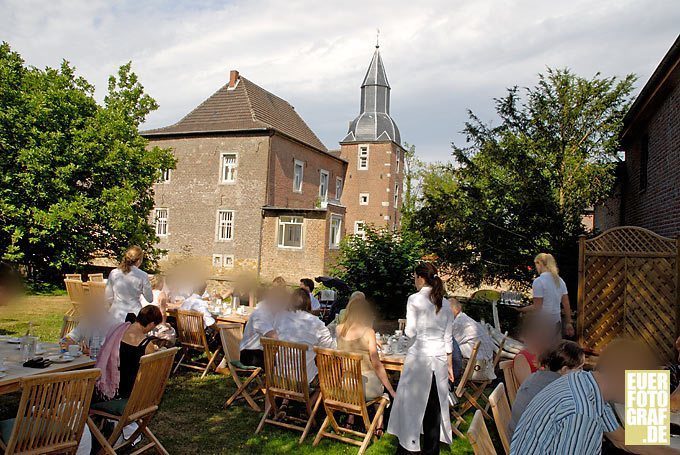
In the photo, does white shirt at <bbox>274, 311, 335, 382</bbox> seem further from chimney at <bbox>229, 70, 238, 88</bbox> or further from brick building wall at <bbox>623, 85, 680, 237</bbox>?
chimney at <bbox>229, 70, 238, 88</bbox>

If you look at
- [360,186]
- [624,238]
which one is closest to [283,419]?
[624,238]

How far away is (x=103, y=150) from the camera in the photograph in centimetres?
2022

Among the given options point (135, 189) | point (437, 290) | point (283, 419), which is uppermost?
point (135, 189)

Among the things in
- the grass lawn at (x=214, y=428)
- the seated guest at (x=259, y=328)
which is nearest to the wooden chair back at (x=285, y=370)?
the grass lawn at (x=214, y=428)

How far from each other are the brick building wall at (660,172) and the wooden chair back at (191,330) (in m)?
8.12

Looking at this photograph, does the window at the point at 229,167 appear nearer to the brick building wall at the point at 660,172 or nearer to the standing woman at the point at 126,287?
the brick building wall at the point at 660,172

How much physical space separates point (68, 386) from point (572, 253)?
37.1 feet

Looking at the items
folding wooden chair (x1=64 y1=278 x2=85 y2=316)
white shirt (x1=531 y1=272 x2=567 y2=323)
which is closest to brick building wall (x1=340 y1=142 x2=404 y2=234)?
folding wooden chair (x1=64 y1=278 x2=85 y2=316)

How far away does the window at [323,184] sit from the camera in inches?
1453

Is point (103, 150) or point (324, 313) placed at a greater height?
point (103, 150)

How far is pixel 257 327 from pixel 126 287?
72.1 inches

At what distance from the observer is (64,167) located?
19.1 m

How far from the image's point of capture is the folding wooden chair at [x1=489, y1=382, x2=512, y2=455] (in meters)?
3.51

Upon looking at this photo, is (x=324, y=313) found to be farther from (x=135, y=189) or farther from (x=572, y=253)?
(x=135, y=189)
